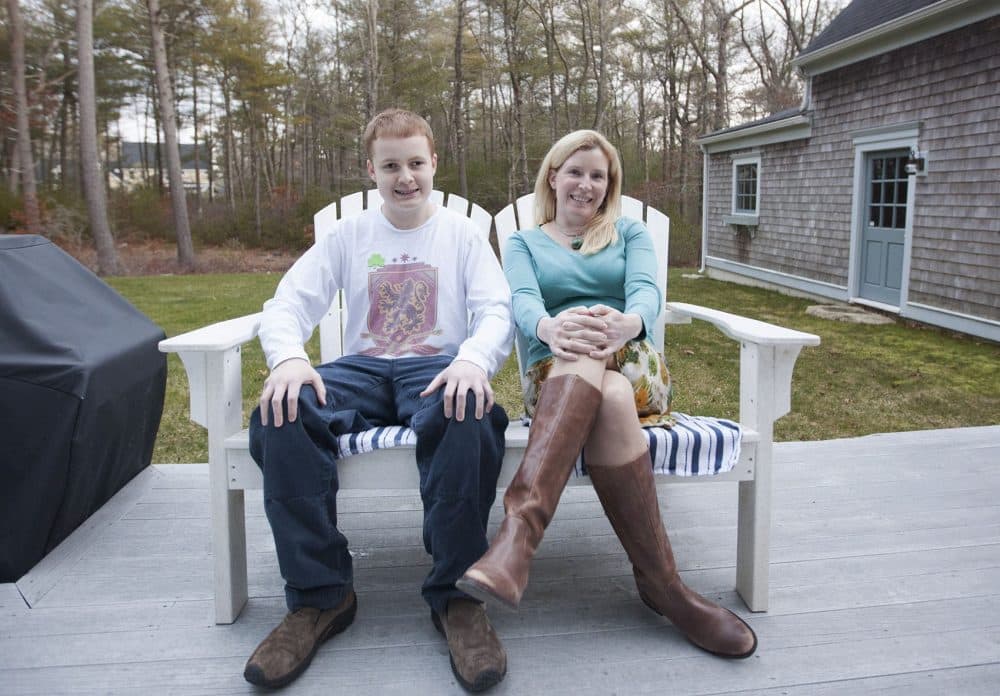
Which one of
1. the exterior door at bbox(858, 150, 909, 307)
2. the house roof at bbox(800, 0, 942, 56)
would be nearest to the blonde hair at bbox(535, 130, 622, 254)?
the house roof at bbox(800, 0, 942, 56)

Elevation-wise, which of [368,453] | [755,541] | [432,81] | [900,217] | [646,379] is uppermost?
[432,81]

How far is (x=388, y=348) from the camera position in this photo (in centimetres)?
196

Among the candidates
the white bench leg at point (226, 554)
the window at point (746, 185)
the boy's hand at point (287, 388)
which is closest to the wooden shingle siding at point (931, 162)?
the window at point (746, 185)

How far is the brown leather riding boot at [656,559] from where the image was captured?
1.60m

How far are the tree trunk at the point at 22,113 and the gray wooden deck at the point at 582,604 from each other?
34.8 feet

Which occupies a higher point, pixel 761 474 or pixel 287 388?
pixel 287 388

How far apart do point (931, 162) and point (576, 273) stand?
19.7ft

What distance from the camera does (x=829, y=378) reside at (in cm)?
488

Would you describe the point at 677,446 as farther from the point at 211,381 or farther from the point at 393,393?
the point at 211,381

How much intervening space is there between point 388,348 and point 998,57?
599 centimetres

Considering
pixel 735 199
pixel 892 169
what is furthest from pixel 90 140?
pixel 892 169

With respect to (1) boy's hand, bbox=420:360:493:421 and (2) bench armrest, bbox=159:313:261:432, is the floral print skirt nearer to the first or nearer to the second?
(1) boy's hand, bbox=420:360:493:421

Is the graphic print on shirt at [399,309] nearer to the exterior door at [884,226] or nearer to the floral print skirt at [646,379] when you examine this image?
the floral print skirt at [646,379]

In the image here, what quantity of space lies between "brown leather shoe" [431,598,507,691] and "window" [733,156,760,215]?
9.77 m
